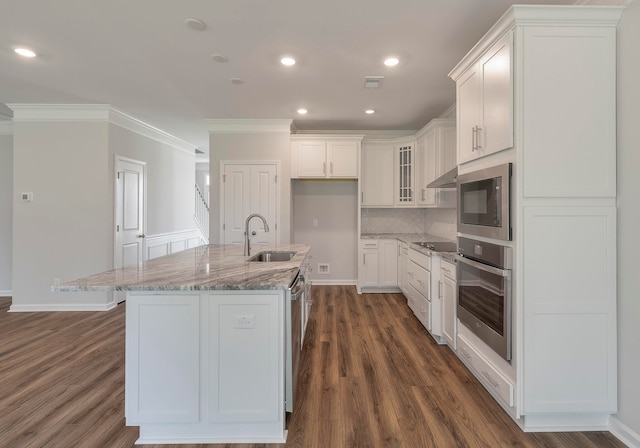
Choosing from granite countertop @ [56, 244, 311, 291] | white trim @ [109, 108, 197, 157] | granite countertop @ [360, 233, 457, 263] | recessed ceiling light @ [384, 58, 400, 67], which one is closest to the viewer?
granite countertop @ [56, 244, 311, 291]

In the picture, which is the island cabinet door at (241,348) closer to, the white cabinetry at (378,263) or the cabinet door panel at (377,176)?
the white cabinetry at (378,263)

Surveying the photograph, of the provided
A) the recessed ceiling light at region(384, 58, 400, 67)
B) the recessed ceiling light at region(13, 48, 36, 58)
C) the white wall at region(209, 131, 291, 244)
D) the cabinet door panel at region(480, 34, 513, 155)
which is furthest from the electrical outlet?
the white wall at region(209, 131, 291, 244)

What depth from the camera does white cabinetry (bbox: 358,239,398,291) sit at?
5121mm

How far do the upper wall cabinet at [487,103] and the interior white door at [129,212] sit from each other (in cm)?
430

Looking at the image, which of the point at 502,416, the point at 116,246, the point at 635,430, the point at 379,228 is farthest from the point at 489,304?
the point at 116,246

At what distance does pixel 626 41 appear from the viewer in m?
1.84

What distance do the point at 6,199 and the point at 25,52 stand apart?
127 inches

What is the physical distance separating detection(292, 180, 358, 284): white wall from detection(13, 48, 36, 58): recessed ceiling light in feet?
11.7

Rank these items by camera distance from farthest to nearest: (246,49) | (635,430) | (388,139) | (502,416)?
(388,139) < (246,49) < (502,416) < (635,430)

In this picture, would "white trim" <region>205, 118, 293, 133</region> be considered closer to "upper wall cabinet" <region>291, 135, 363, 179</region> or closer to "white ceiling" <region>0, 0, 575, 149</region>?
"upper wall cabinet" <region>291, 135, 363, 179</region>

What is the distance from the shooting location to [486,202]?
219 centimetres

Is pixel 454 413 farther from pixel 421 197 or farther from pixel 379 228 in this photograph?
pixel 379 228

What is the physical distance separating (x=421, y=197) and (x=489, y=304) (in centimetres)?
293

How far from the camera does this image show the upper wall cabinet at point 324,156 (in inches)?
201
